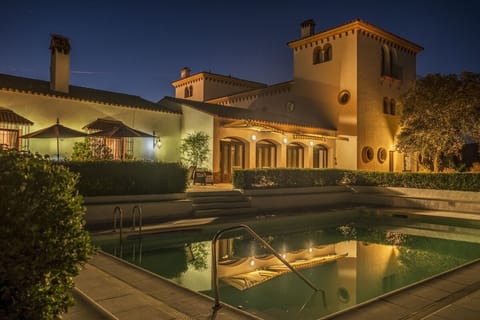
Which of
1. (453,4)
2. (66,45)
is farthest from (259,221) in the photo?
(453,4)

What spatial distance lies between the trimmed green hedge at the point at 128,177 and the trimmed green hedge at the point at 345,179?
3.22 m

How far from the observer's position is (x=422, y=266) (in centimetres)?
802

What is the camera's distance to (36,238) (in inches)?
110

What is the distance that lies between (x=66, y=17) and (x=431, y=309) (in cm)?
3141

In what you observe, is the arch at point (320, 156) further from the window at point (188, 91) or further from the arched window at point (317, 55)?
the window at point (188, 91)

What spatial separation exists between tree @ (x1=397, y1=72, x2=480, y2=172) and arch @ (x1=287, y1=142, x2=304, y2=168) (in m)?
6.54

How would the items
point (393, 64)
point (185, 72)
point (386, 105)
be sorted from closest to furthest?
point (386, 105), point (393, 64), point (185, 72)

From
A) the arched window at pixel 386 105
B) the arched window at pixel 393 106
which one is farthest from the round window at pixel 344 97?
the arched window at pixel 393 106

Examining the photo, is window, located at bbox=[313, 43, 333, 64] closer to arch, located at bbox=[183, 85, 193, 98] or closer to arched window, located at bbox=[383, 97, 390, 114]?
arched window, located at bbox=[383, 97, 390, 114]

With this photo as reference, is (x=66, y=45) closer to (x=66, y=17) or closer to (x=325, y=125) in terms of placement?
(x=66, y=17)

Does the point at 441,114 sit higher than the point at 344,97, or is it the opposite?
the point at 344,97

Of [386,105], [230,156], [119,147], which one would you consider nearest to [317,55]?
[386,105]

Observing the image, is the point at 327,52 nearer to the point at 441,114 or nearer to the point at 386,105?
the point at 386,105

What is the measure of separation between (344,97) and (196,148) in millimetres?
11121
